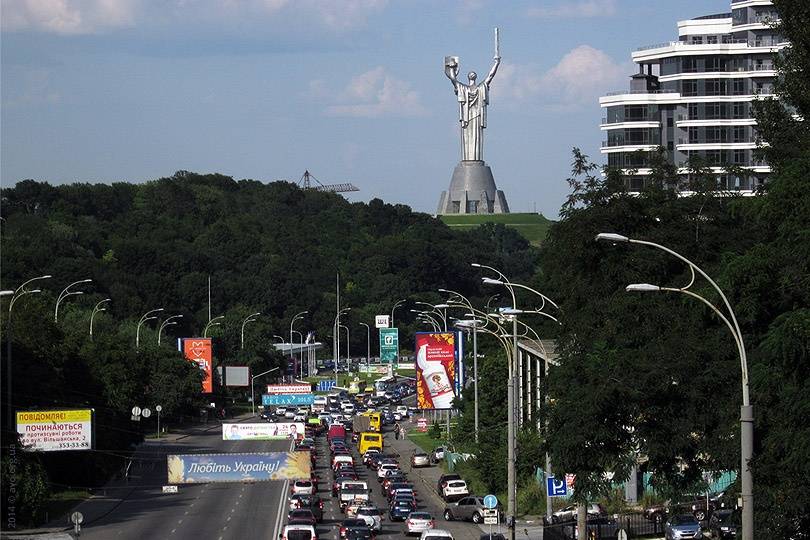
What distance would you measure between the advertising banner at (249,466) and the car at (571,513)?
12.9m

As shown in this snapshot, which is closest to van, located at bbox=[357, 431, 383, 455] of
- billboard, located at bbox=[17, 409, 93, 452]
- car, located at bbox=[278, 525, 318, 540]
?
billboard, located at bbox=[17, 409, 93, 452]

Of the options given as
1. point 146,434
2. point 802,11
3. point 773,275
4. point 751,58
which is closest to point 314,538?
point 773,275

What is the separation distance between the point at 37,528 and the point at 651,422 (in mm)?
25122

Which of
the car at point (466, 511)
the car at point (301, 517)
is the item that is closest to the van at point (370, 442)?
the car at point (466, 511)

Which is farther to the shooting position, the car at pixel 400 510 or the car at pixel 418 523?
the car at pixel 400 510

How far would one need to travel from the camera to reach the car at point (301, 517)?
53062 mm

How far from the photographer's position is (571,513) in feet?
187

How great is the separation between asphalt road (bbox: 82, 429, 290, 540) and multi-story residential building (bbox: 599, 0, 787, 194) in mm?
40352

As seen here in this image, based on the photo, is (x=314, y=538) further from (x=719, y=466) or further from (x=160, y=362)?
(x=160, y=362)

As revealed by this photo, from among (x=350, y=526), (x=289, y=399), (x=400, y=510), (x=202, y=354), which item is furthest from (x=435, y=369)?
(x=202, y=354)

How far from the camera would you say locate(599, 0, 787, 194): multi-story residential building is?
361 ft

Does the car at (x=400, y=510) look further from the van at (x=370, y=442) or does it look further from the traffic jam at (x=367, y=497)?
the van at (x=370, y=442)

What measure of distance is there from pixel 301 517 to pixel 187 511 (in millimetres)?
12346

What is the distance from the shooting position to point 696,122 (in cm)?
11062
